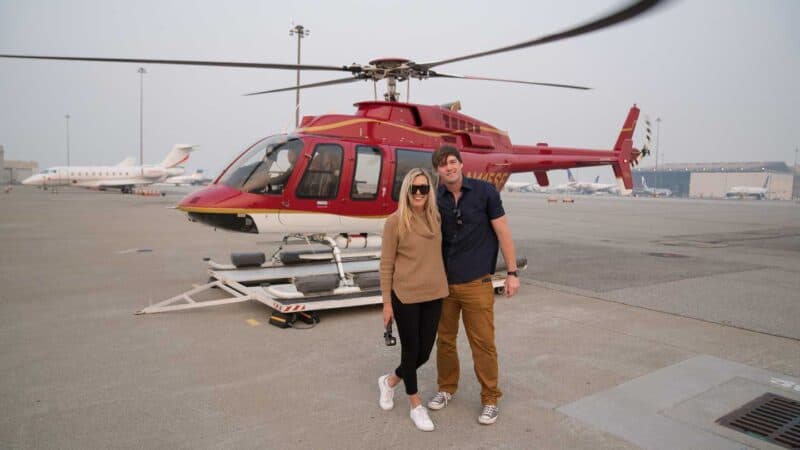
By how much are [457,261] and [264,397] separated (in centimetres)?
188

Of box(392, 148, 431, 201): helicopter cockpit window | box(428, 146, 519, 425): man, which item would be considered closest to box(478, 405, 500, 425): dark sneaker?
box(428, 146, 519, 425): man

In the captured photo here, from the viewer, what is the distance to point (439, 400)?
3779 mm

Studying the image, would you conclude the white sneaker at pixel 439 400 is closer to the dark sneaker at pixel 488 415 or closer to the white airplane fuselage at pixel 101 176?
the dark sneaker at pixel 488 415

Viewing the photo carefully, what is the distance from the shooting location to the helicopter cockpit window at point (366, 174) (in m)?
7.35

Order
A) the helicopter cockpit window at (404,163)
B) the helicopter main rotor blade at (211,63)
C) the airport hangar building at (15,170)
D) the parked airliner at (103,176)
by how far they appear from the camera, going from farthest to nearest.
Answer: the airport hangar building at (15,170), the parked airliner at (103,176), the helicopter cockpit window at (404,163), the helicopter main rotor blade at (211,63)

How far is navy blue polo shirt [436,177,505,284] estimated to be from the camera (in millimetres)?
3533

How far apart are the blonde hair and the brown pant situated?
523 millimetres

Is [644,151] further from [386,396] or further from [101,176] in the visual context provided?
[101,176]

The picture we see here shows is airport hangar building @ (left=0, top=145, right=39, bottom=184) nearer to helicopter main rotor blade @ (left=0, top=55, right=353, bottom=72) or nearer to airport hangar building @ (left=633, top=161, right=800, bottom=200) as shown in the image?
helicopter main rotor blade @ (left=0, top=55, right=353, bottom=72)

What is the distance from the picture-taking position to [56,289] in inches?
299

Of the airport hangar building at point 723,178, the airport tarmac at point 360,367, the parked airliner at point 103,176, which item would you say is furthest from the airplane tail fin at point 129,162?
the airport hangar building at point 723,178

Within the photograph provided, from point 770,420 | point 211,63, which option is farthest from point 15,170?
point 770,420

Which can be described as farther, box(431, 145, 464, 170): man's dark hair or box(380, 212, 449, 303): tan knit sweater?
box(431, 145, 464, 170): man's dark hair

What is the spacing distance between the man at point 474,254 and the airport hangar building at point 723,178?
4277 inches
